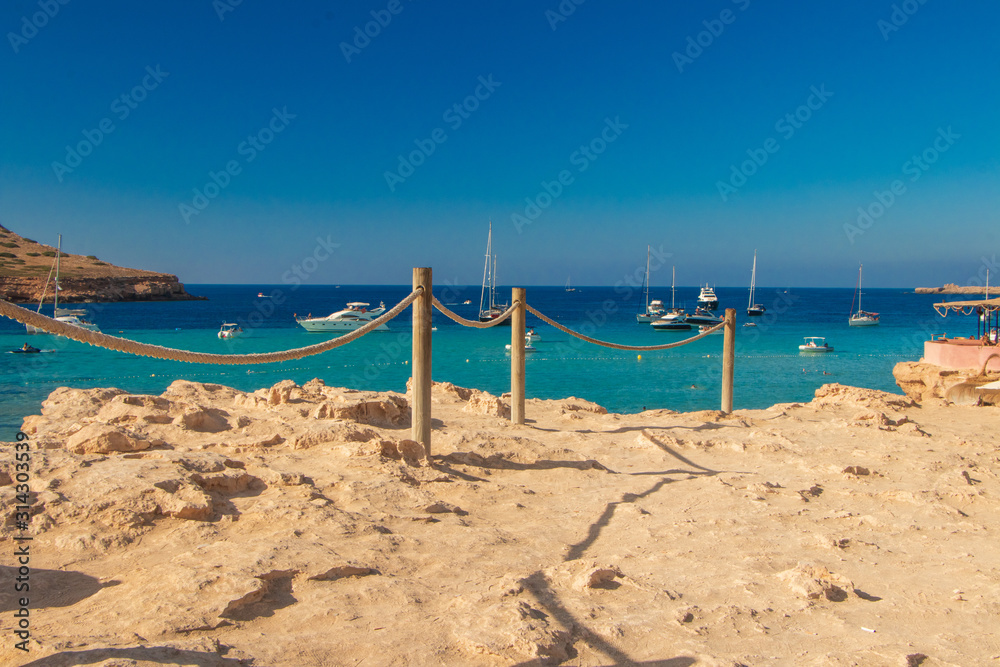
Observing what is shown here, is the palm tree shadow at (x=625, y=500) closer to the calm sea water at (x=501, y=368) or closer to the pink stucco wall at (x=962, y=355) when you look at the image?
the pink stucco wall at (x=962, y=355)

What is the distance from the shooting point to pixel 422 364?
4539 mm

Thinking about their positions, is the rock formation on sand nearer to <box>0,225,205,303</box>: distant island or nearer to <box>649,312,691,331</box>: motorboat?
<box>649,312,691,331</box>: motorboat

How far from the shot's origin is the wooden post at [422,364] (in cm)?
447

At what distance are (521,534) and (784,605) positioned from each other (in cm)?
129

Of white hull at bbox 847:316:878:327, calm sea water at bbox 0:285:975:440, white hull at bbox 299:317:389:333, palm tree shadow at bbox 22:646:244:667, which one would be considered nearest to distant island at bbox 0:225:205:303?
calm sea water at bbox 0:285:975:440

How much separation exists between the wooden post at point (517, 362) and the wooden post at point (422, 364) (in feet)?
4.44

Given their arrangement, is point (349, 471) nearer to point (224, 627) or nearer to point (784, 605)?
point (224, 627)

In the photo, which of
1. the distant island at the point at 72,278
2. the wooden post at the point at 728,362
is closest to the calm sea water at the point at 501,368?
the wooden post at the point at 728,362

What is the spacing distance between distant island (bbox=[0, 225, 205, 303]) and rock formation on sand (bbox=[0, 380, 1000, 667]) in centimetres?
6695

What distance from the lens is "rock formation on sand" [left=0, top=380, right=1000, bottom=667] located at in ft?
6.94

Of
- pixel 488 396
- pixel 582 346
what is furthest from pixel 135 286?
pixel 488 396

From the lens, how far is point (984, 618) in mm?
2463

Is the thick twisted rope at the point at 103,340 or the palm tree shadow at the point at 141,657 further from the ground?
the thick twisted rope at the point at 103,340

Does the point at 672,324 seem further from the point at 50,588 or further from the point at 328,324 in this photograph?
the point at 50,588
